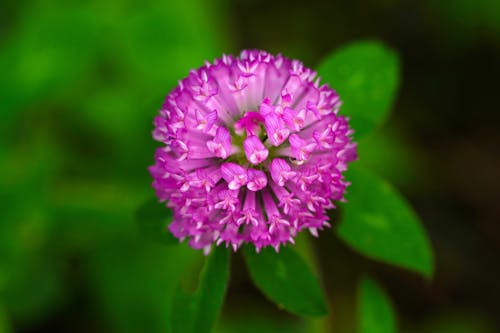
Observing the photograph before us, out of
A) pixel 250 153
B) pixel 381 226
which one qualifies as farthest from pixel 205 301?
pixel 381 226

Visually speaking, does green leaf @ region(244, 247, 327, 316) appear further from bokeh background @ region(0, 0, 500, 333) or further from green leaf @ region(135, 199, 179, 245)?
bokeh background @ region(0, 0, 500, 333)

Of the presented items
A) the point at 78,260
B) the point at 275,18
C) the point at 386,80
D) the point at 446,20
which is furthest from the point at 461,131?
the point at 78,260

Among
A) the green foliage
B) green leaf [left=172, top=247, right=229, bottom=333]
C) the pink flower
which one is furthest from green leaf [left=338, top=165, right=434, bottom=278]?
the green foliage

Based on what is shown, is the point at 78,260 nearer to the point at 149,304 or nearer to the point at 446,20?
the point at 149,304

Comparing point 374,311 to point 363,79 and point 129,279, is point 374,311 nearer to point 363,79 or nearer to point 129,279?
point 363,79

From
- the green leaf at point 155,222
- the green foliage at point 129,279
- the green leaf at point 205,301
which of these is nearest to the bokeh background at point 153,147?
the green foliage at point 129,279
